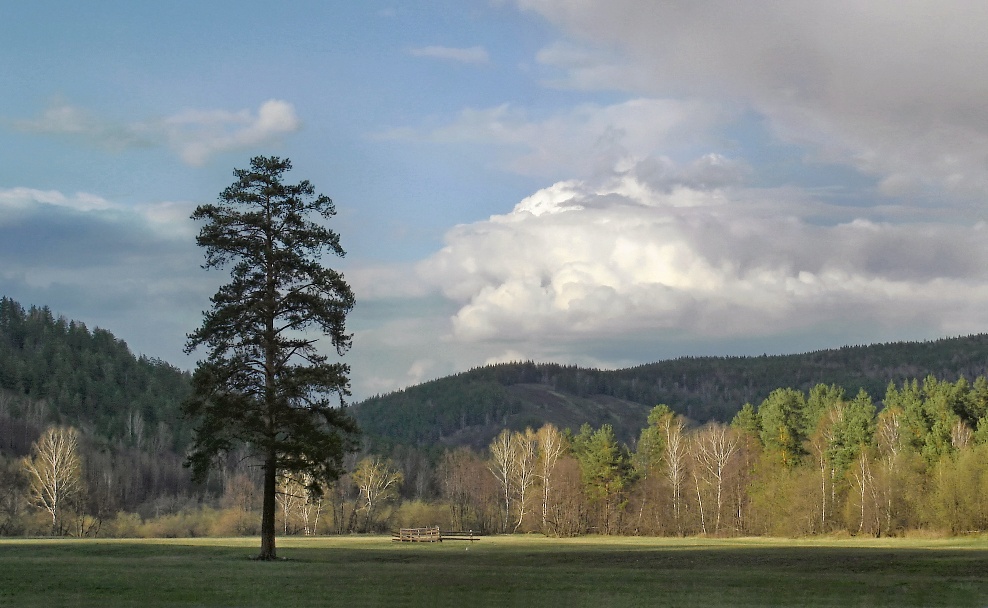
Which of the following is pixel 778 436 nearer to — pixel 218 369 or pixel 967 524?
pixel 967 524

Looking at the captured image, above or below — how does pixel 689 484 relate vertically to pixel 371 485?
above

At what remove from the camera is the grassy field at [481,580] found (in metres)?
28.1

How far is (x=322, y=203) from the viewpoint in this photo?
50969mm

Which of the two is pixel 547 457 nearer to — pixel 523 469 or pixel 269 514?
pixel 523 469

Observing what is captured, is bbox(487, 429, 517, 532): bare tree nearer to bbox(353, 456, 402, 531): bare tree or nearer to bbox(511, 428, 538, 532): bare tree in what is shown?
bbox(511, 428, 538, 532): bare tree

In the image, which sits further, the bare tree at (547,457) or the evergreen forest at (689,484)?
the bare tree at (547,457)

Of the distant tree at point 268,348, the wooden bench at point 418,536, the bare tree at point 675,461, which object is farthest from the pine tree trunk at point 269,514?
the bare tree at point 675,461

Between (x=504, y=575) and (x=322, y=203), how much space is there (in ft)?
71.8

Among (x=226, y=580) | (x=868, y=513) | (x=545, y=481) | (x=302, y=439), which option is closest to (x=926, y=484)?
(x=868, y=513)

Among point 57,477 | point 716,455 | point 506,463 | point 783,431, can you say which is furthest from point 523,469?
point 57,477

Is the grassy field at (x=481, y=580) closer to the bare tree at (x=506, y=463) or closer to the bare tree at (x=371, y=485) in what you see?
the bare tree at (x=371, y=485)

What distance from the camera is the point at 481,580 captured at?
118 ft

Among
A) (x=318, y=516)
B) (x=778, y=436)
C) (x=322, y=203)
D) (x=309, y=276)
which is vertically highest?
(x=322, y=203)

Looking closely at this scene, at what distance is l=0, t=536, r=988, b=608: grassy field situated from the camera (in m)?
28.1
